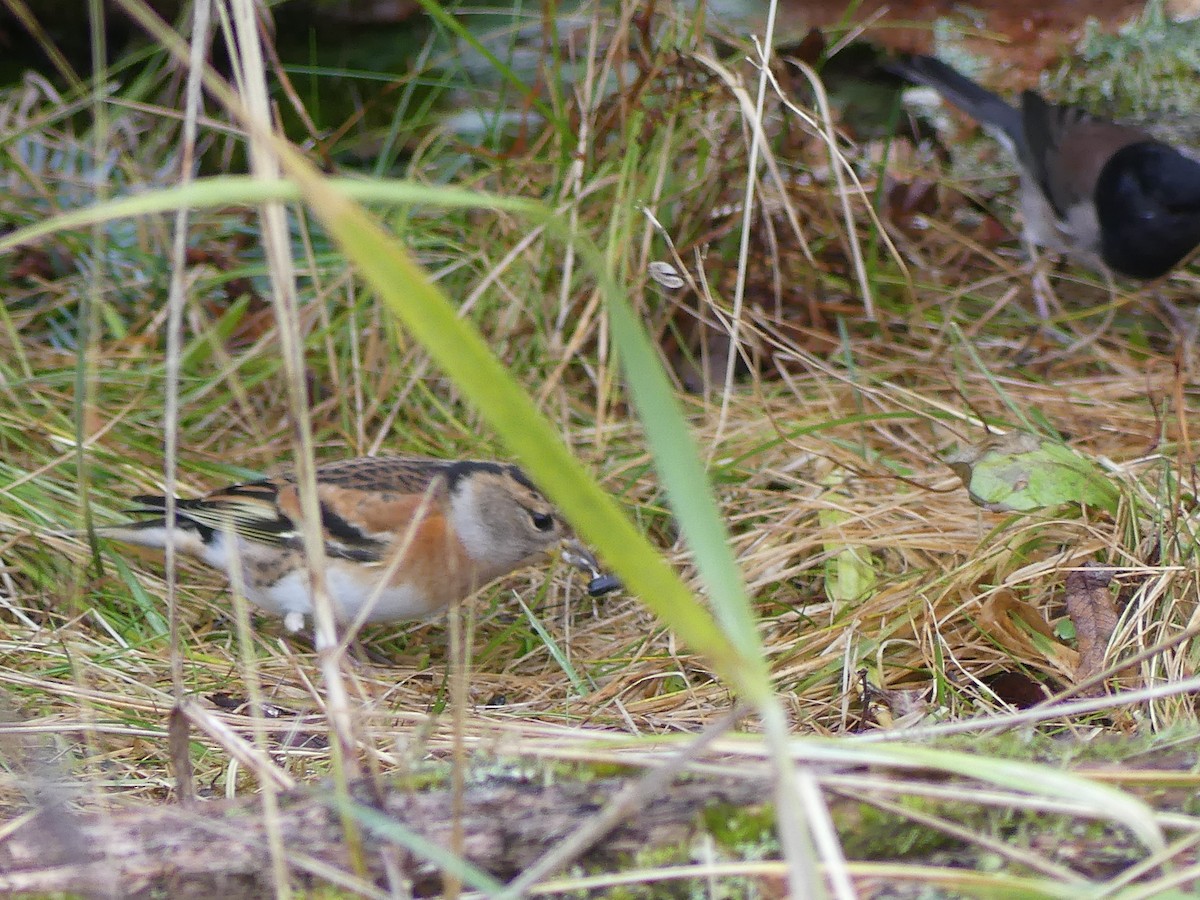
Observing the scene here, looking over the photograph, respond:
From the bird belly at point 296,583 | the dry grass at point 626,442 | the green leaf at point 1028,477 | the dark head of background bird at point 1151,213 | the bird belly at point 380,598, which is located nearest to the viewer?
the dry grass at point 626,442

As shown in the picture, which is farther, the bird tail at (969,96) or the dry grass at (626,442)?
the bird tail at (969,96)

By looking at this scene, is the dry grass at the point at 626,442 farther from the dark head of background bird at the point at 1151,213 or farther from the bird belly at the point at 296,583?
the dark head of background bird at the point at 1151,213

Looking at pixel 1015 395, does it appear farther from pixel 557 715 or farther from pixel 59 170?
pixel 59 170

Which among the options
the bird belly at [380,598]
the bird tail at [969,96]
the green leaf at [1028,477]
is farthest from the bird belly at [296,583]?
the bird tail at [969,96]

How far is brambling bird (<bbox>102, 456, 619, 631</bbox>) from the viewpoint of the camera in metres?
3.21

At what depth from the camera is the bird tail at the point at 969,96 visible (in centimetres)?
571

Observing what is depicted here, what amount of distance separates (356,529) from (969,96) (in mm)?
3886

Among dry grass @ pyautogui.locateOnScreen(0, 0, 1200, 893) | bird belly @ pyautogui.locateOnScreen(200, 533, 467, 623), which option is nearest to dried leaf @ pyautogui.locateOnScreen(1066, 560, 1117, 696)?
dry grass @ pyautogui.locateOnScreen(0, 0, 1200, 893)

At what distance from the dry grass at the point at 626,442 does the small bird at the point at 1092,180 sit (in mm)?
198

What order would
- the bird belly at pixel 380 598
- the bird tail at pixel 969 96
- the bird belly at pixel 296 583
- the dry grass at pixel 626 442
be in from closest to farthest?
the dry grass at pixel 626 442 → the bird belly at pixel 380 598 → the bird belly at pixel 296 583 → the bird tail at pixel 969 96

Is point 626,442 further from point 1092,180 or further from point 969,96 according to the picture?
point 969,96

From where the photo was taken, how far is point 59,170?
A: 502 cm

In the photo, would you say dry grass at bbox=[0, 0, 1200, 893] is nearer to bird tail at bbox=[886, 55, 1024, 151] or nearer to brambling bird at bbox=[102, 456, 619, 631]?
brambling bird at bbox=[102, 456, 619, 631]

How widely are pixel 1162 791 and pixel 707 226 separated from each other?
2.96 metres
